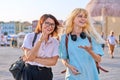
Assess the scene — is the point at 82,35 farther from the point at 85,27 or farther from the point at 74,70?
the point at 74,70

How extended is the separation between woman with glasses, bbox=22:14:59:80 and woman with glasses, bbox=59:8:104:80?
0.14m

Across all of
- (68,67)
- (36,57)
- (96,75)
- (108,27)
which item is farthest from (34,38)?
(108,27)

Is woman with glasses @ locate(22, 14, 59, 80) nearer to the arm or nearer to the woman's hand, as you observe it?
the arm

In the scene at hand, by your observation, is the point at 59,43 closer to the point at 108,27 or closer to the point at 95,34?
the point at 95,34

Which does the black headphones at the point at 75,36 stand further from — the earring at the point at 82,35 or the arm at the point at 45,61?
the arm at the point at 45,61

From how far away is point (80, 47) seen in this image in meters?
4.77

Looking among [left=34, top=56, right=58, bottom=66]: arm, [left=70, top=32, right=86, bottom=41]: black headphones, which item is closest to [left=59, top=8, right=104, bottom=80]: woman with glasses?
[left=70, top=32, right=86, bottom=41]: black headphones

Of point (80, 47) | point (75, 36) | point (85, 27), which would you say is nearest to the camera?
point (80, 47)

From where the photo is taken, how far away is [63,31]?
16.6 feet

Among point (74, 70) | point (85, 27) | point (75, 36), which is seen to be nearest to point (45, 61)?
point (74, 70)

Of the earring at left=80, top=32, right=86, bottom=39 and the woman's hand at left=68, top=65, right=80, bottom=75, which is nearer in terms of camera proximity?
the woman's hand at left=68, top=65, right=80, bottom=75

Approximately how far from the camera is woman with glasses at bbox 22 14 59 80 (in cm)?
481

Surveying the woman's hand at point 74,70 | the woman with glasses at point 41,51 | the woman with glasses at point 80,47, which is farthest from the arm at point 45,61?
the woman's hand at point 74,70

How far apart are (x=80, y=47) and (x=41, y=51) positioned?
0.49 meters
